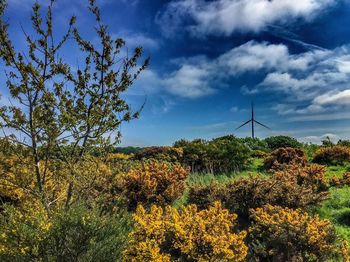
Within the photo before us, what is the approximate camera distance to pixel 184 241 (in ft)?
27.9

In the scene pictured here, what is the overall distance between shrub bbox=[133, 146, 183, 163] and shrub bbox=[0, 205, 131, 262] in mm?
12109

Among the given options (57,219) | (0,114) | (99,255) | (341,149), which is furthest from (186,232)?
(341,149)

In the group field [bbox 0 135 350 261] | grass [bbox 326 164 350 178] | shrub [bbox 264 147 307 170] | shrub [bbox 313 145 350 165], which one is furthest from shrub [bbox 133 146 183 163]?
shrub [bbox 313 145 350 165]

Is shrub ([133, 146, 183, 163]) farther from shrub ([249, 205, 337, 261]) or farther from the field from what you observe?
shrub ([249, 205, 337, 261])

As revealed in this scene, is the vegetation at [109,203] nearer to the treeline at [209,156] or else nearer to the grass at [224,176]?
the grass at [224,176]

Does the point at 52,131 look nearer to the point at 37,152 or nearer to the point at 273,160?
the point at 37,152

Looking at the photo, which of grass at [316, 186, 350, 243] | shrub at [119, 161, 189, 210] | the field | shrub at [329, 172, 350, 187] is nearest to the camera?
the field

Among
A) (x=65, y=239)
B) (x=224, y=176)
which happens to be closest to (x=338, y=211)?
(x=224, y=176)

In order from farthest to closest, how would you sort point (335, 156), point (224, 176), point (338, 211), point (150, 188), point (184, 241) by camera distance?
point (335, 156), point (224, 176), point (338, 211), point (150, 188), point (184, 241)

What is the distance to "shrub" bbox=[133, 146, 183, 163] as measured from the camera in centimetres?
1978

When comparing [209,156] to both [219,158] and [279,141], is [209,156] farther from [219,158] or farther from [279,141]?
[279,141]

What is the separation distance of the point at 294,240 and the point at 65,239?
4801mm

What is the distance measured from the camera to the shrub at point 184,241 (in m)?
8.27

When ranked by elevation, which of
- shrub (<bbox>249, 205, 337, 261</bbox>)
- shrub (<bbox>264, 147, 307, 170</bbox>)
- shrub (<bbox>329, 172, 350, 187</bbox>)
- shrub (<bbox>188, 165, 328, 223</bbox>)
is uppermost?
shrub (<bbox>264, 147, 307, 170</bbox>)
